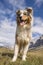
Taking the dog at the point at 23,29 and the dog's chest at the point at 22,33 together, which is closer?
the dog at the point at 23,29

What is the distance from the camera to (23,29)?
13.8 metres

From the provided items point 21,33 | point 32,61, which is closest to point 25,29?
point 21,33

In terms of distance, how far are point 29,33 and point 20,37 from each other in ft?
2.40

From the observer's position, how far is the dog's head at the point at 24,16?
1338 cm

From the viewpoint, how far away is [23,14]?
13.5 m

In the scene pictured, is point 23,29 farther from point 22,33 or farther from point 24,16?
point 24,16

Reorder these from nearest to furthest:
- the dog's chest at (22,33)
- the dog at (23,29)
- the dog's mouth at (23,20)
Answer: the dog's mouth at (23,20) < the dog at (23,29) < the dog's chest at (22,33)

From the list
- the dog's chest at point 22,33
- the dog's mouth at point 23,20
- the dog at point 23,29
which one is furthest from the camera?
the dog's chest at point 22,33

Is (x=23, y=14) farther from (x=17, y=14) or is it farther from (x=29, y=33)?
(x=29, y=33)

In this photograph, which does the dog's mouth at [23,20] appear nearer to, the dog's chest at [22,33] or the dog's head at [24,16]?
the dog's head at [24,16]

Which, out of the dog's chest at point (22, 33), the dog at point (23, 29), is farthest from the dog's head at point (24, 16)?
the dog's chest at point (22, 33)

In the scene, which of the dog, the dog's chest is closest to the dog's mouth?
the dog

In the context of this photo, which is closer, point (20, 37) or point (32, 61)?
point (20, 37)

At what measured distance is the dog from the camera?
44.2ft
